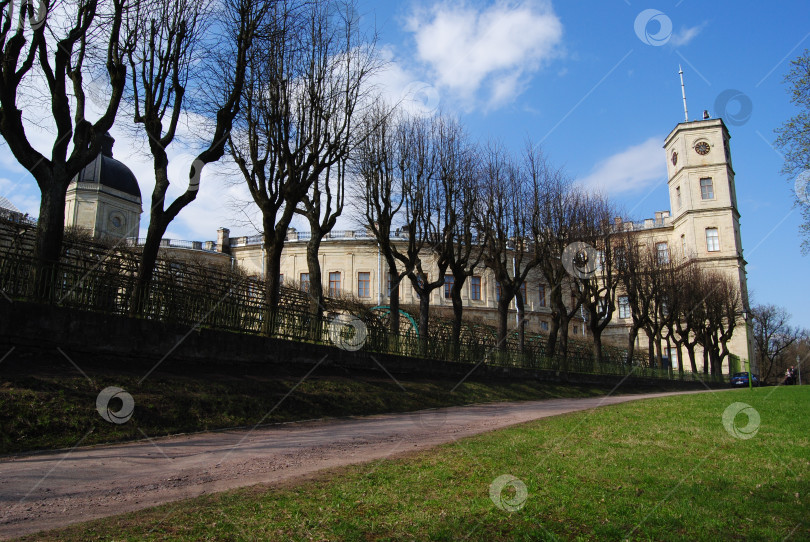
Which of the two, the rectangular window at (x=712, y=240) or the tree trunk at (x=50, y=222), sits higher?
the rectangular window at (x=712, y=240)

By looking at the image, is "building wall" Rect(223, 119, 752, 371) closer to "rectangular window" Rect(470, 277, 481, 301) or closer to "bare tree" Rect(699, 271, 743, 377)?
"rectangular window" Rect(470, 277, 481, 301)

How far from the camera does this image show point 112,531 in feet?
15.3

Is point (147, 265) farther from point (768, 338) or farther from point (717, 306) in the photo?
point (768, 338)

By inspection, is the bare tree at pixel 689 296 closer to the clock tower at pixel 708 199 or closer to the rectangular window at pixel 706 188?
the clock tower at pixel 708 199

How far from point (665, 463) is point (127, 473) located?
6.69 meters

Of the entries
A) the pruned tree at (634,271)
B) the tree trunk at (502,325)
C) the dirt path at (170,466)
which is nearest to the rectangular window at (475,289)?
the pruned tree at (634,271)

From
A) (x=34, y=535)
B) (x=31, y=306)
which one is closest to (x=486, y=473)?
(x=34, y=535)

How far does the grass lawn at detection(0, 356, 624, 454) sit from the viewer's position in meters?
8.59

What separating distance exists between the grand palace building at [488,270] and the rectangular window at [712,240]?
0.11 m

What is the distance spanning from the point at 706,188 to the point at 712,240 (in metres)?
6.72

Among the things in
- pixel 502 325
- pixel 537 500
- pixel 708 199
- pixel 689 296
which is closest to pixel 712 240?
pixel 708 199

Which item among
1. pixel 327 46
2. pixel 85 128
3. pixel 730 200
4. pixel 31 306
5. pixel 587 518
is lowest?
pixel 587 518

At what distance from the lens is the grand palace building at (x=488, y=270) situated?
2410 inches

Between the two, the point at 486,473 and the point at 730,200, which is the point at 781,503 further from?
the point at 730,200
